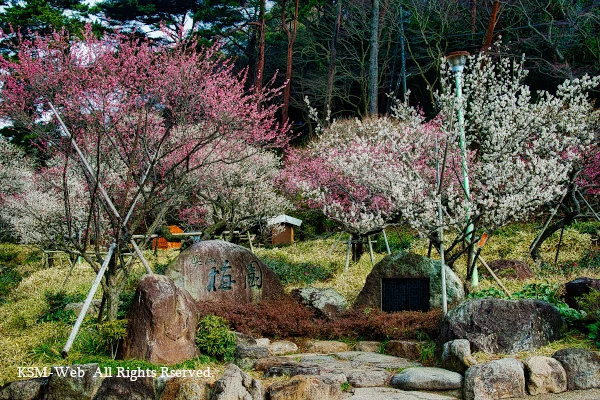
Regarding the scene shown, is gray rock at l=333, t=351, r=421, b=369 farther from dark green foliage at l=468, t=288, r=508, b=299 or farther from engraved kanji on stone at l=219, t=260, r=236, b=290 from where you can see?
engraved kanji on stone at l=219, t=260, r=236, b=290

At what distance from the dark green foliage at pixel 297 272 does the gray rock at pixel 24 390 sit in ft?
21.2

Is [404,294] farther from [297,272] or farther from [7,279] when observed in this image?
[7,279]

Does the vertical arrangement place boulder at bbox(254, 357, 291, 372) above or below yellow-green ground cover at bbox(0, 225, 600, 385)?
below

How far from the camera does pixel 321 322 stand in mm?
8695

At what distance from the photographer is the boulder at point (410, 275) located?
8.75 meters

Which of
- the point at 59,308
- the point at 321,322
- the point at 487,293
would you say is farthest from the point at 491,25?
the point at 59,308

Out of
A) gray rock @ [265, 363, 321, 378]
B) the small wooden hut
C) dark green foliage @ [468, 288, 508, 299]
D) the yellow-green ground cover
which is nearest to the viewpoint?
gray rock @ [265, 363, 321, 378]

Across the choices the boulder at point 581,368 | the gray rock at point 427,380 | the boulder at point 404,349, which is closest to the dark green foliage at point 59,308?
the boulder at point 404,349

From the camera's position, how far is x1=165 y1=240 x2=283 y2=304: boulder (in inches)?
376

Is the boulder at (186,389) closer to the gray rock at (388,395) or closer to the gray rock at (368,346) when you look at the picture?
the gray rock at (388,395)

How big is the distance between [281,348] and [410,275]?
2367 millimetres

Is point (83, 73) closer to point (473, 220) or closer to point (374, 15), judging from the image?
point (473, 220)

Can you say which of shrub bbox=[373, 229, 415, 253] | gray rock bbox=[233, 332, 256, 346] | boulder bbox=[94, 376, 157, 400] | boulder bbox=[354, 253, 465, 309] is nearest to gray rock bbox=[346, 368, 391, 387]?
gray rock bbox=[233, 332, 256, 346]

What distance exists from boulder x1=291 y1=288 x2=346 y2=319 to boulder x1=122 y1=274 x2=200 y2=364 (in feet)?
8.82
